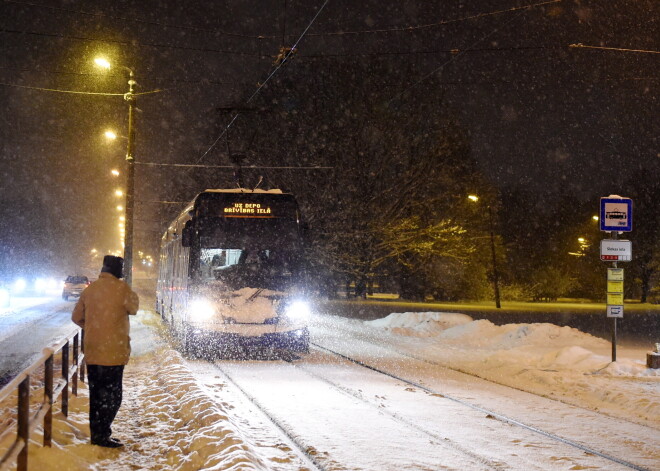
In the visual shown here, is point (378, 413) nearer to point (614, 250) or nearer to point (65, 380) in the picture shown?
point (65, 380)

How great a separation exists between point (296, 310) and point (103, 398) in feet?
28.2

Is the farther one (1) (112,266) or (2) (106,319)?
(1) (112,266)

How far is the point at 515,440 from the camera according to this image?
7.71 meters

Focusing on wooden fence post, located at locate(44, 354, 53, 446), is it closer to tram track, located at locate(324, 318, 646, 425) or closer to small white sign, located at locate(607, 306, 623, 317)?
tram track, located at locate(324, 318, 646, 425)

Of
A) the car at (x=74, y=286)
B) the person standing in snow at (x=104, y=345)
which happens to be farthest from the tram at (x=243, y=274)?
the car at (x=74, y=286)

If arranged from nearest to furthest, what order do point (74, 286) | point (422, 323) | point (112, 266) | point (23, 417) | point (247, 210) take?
point (23, 417), point (112, 266), point (247, 210), point (422, 323), point (74, 286)

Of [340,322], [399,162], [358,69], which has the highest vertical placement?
[358,69]

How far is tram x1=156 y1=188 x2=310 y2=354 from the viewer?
14945 millimetres

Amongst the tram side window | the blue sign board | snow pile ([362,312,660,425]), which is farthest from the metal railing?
the blue sign board

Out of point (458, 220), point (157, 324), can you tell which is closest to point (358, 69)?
point (458, 220)

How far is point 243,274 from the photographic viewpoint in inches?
607

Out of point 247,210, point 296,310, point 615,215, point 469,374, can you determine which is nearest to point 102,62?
point 247,210

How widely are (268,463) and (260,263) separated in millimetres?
9464

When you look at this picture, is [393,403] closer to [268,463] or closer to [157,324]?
[268,463]
